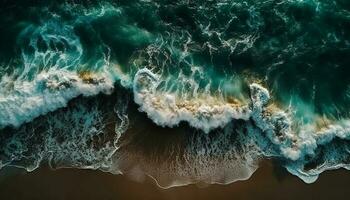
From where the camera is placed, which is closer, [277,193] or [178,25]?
[277,193]

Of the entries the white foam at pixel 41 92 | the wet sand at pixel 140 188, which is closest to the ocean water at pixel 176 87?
the white foam at pixel 41 92

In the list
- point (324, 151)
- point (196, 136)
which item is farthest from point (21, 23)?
point (324, 151)

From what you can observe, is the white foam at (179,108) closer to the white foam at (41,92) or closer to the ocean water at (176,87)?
the ocean water at (176,87)

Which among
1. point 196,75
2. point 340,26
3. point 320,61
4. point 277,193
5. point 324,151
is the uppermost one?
point 340,26

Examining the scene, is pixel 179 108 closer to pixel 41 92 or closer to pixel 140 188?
pixel 140 188

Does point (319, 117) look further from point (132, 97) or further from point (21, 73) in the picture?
point (21, 73)

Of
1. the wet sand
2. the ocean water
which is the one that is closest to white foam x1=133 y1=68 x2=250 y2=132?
the ocean water

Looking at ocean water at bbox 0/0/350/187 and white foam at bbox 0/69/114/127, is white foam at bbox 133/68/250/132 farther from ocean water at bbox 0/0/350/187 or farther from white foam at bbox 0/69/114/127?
white foam at bbox 0/69/114/127
